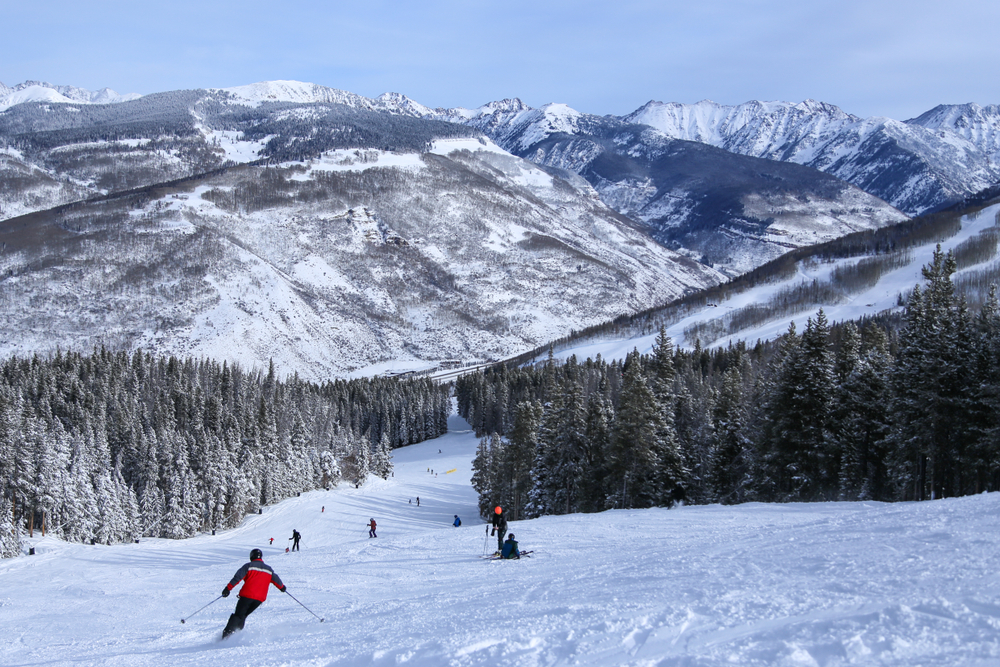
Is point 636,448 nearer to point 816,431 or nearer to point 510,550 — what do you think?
point 816,431

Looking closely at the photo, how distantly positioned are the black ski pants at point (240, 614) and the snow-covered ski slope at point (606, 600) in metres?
0.19

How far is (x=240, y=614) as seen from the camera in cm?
1388

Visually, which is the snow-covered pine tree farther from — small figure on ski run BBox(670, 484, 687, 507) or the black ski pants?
the black ski pants

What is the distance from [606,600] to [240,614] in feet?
24.8

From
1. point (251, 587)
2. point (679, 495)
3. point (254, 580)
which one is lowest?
point (679, 495)

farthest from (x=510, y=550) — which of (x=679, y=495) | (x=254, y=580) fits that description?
(x=679, y=495)

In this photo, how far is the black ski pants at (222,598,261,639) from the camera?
1377cm

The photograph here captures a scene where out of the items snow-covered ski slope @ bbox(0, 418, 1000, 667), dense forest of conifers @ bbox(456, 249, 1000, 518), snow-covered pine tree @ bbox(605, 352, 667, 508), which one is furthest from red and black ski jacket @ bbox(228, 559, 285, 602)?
snow-covered pine tree @ bbox(605, 352, 667, 508)

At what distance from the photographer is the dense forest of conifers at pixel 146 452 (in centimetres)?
5344

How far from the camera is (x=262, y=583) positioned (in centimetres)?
1369

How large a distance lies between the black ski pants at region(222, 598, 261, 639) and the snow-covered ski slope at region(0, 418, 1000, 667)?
19 cm

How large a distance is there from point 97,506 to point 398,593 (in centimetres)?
4726

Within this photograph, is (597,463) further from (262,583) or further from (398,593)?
(262,583)

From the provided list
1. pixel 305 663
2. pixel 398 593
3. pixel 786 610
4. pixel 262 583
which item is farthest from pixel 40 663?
pixel 786 610
